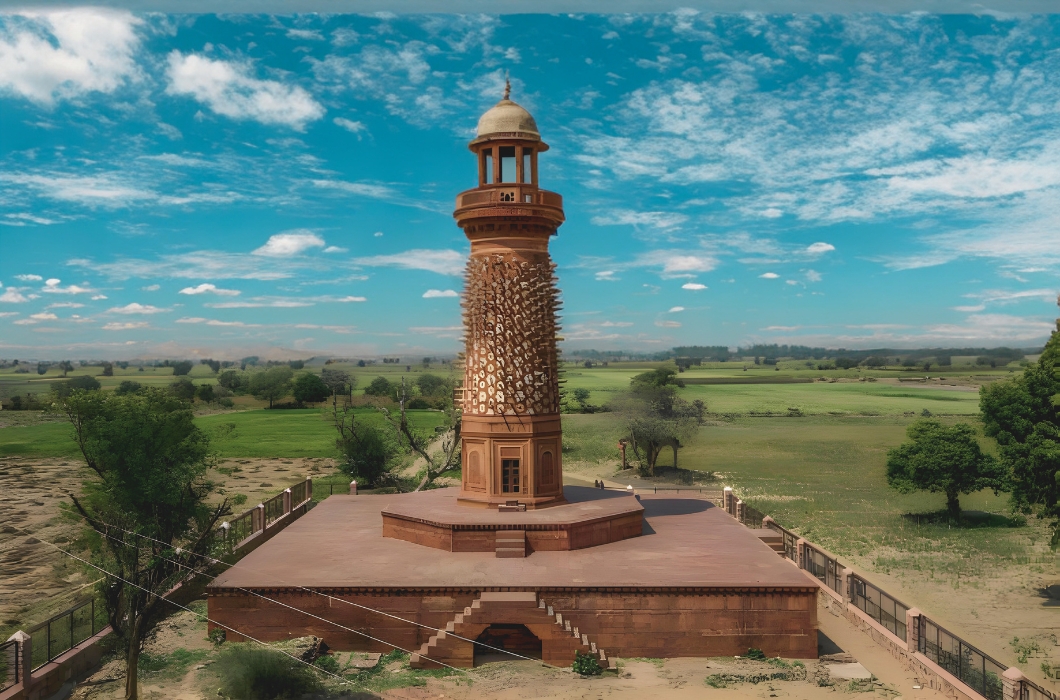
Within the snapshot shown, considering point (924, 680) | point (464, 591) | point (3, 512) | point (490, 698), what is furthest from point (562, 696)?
point (3, 512)

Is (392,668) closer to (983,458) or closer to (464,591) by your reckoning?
(464,591)

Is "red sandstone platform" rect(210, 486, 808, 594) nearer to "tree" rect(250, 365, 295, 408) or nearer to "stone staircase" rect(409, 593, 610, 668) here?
"stone staircase" rect(409, 593, 610, 668)

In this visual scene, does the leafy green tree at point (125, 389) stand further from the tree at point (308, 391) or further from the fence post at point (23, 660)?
the tree at point (308, 391)

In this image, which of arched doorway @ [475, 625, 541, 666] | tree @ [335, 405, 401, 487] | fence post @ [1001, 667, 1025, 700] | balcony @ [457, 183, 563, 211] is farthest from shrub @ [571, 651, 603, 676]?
tree @ [335, 405, 401, 487]

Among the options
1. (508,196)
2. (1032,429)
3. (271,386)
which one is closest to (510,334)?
(508,196)

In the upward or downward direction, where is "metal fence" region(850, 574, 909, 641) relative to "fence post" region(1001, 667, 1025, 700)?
downward

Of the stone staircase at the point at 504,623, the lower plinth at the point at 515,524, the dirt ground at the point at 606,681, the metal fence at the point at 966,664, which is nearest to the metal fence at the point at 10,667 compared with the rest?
the dirt ground at the point at 606,681
